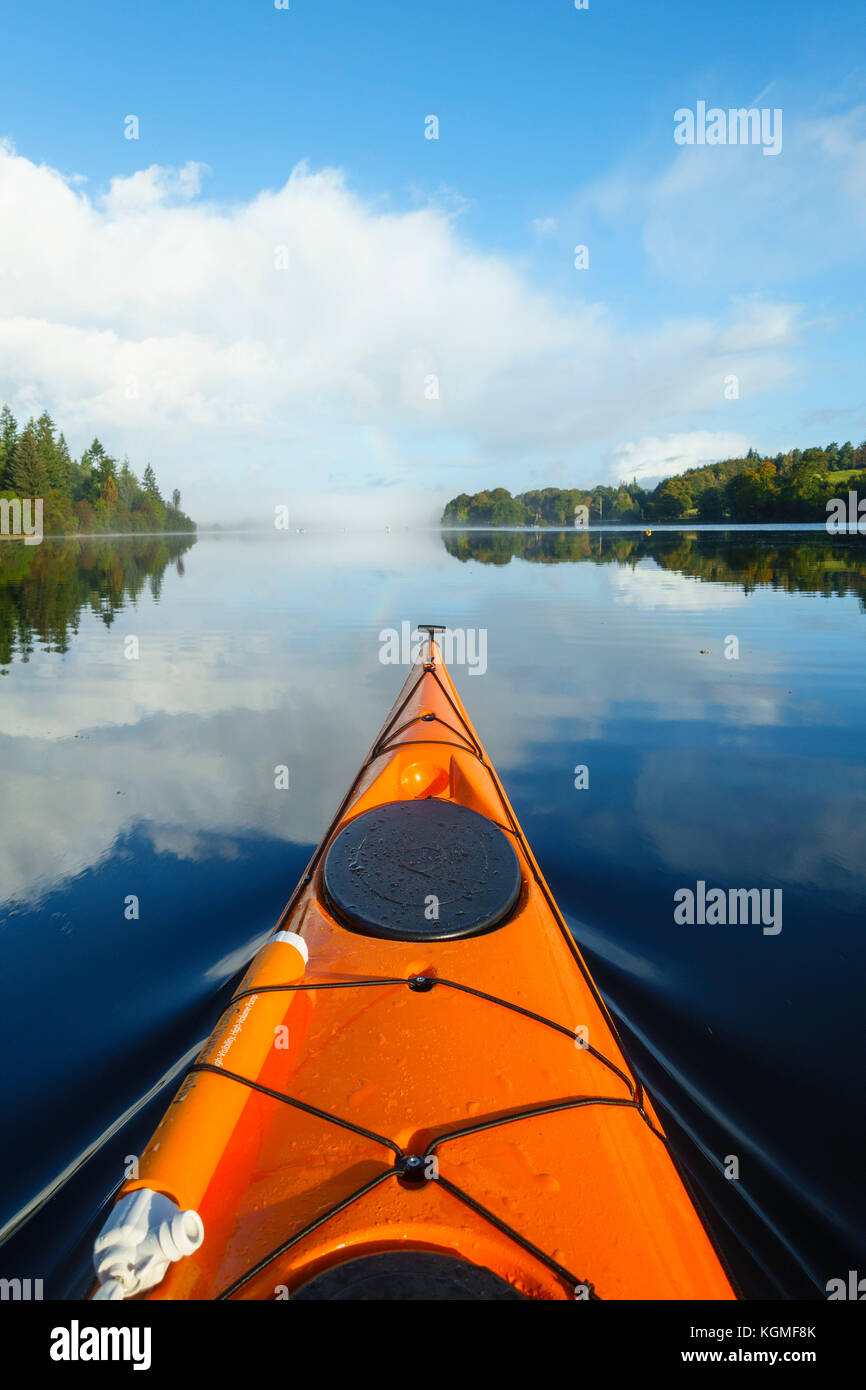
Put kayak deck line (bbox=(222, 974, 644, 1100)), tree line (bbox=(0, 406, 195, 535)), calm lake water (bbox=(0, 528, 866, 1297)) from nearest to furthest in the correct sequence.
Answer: kayak deck line (bbox=(222, 974, 644, 1100))
calm lake water (bbox=(0, 528, 866, 1297))
tree line (bbox=(0, 406, 195, 535))

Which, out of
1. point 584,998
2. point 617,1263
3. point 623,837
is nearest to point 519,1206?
point 617,1263

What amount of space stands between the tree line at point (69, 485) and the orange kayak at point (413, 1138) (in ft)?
237

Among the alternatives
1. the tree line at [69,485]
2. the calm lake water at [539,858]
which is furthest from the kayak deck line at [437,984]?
the tree line at [69,485]

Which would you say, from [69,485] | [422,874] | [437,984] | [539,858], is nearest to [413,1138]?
[437,984]

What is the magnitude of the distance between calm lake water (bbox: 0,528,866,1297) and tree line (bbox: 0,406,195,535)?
6065 cm

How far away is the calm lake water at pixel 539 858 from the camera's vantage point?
7.51 ft

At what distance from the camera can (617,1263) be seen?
1298 millimetres

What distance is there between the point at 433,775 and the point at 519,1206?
9.56 feet

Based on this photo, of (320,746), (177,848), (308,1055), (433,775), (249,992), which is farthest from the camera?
(320,746)

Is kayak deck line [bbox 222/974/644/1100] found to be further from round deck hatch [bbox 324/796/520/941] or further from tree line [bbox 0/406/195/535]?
tree line [bbox 0/406/195/535]

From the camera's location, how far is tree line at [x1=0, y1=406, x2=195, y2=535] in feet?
193

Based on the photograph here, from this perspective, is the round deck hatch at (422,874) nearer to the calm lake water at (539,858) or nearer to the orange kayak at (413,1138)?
the orange kayak at (413,1138)

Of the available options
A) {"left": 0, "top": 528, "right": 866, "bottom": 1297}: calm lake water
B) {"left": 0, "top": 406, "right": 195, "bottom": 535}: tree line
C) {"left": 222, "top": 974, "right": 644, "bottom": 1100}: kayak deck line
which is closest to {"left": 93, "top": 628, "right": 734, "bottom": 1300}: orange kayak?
{"left": 222, "top": 974, "right": 644, "bottom": 1100}: kayak deck line
